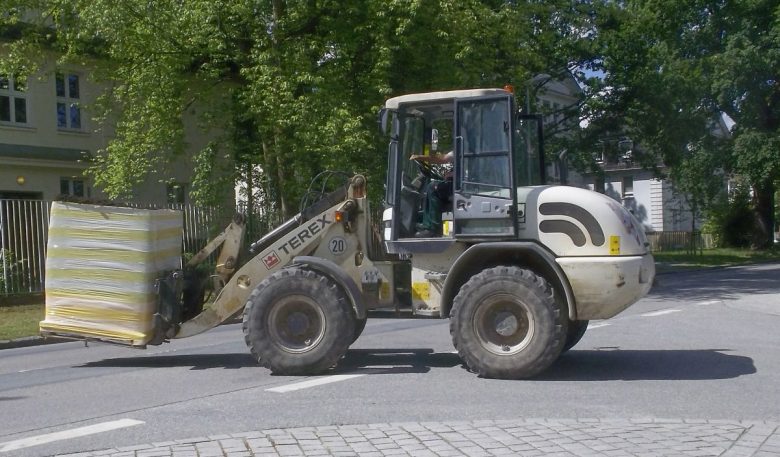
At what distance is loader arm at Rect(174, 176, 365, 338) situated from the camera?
32.7ft

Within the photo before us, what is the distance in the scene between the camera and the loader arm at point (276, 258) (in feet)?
32.7

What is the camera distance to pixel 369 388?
28.2ft

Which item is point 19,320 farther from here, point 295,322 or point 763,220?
point 763,220

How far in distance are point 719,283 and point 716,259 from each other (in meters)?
14.6

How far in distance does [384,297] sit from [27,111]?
20855mm

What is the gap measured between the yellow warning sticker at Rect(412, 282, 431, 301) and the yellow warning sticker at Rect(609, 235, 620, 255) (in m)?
1.88

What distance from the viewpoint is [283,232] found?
1017 cm

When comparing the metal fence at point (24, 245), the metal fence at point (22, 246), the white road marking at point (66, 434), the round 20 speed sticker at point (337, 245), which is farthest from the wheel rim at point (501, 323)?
the metal fence at point (22, 246)

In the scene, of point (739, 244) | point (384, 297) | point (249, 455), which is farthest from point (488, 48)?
point (739, 244)

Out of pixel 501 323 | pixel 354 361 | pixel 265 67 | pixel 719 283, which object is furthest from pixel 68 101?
pixel 501 323

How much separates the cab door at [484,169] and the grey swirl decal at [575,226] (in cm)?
35

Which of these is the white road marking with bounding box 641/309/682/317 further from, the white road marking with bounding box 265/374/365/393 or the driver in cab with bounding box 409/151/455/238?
→ the white road marking with bounding box 265/374/365/393

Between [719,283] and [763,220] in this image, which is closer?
[719,283]

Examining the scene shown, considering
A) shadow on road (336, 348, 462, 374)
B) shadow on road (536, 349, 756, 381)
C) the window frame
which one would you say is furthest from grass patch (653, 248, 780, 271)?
shadow on road (336, 348, 462, 374)
